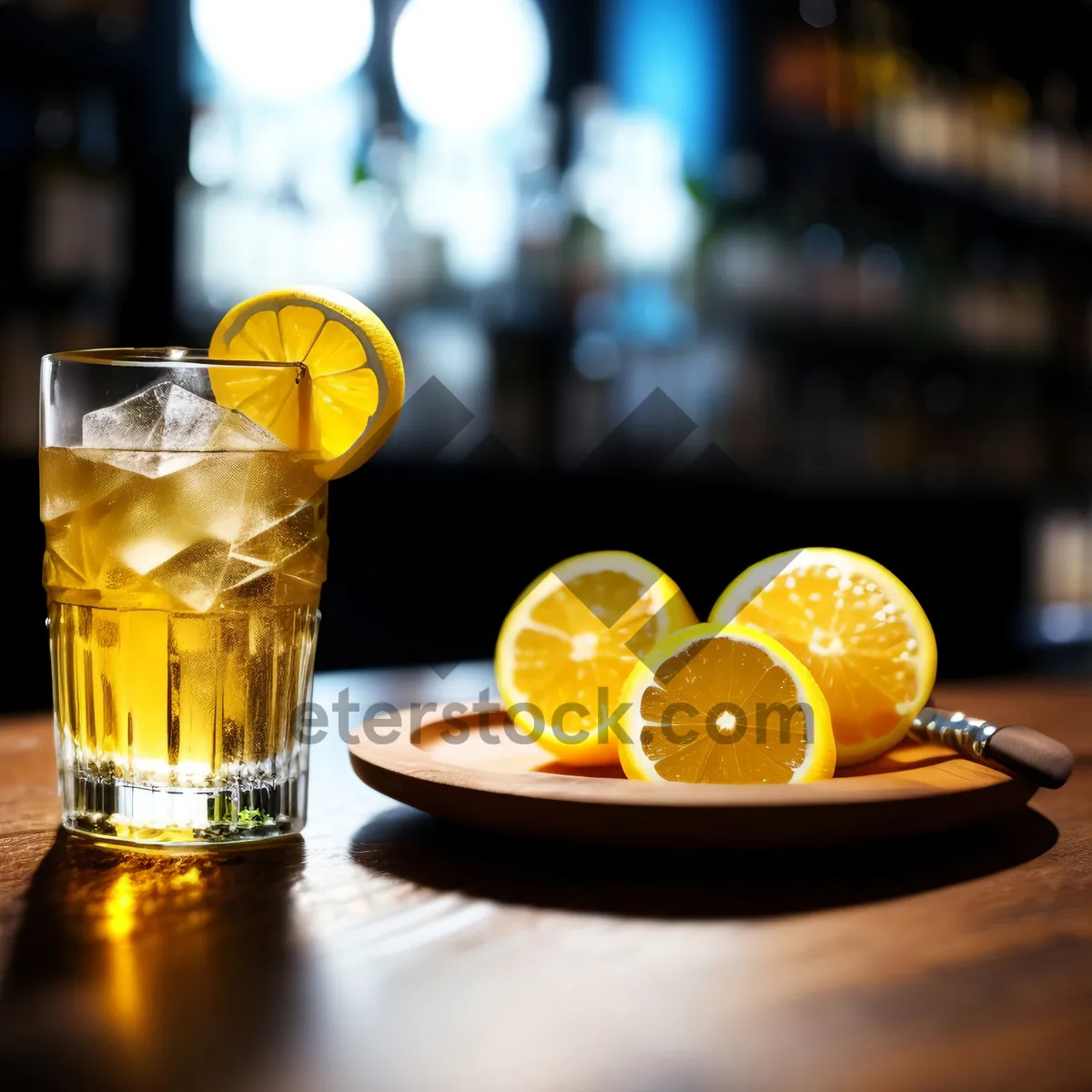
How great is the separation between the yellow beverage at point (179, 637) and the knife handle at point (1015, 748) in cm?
39

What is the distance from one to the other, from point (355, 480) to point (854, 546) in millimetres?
1765

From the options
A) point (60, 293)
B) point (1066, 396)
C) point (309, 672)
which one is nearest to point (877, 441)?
point (1066, 396)

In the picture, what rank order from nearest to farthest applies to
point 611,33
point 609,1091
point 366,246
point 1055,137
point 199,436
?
point 609,1091 → point 199,436 → point 366,246 → point 611,33 → point 1055,137

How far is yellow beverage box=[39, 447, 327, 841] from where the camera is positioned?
0.70m

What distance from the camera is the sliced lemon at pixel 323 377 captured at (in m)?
0.71

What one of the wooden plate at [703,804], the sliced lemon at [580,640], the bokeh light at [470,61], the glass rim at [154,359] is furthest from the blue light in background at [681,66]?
the wooden plate at [703,804]

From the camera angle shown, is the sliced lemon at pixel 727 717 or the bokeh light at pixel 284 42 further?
the bokeh light at pixel 284 42

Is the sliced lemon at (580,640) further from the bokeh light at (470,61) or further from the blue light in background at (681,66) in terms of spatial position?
the blue light in background at (681,66)

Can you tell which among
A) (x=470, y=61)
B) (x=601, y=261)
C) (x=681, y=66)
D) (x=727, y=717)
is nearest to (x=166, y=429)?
(x=727, y=717)

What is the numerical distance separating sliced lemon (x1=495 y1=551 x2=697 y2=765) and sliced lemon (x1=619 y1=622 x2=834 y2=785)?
73 millimetres

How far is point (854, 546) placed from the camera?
3.77 m

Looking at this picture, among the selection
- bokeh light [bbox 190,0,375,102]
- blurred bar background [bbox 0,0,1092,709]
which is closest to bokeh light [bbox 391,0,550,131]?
blurred bar background [bbox 0,0,1092,709]

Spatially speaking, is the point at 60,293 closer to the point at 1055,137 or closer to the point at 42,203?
the point at 42,203

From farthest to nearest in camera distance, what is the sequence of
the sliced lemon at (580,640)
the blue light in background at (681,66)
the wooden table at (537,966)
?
the blue light in background at (681,66)
the sliced lemon at (580,640)
the wooden table at (537,966)
